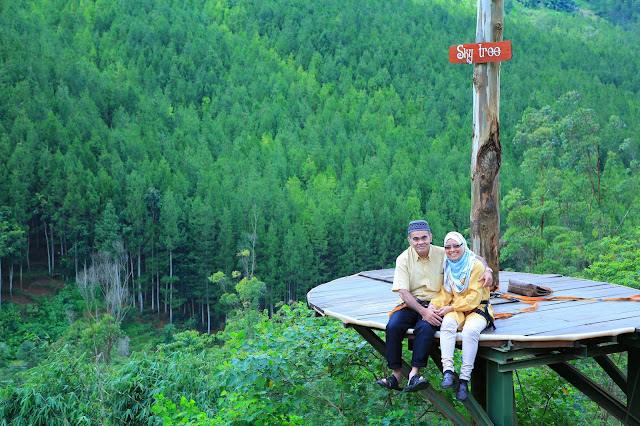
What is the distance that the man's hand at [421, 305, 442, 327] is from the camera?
3529mm

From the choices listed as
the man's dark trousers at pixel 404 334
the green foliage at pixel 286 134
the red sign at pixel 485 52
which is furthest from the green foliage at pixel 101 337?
the man's dark trousers at pixel 404 334

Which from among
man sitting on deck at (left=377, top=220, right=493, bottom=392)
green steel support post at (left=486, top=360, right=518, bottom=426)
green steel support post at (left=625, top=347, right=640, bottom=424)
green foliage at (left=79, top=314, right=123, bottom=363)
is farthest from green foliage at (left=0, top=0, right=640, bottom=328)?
green steel support post at (left=486, top=360, right=518, bottom=426)

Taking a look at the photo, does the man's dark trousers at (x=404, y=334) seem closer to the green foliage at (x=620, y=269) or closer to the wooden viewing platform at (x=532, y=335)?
the wooden viewing platform at (x=532, y=335)

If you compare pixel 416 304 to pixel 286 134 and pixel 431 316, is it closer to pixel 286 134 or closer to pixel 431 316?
pixel 431 316

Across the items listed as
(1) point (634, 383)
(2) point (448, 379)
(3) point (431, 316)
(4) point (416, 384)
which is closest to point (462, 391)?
(2) point (448, 379)

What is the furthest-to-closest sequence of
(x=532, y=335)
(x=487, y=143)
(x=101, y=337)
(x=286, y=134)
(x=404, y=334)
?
(x=286, y=134) → (x=101, y=337) → (x=487, y=143) → (x=404, y=334) → (x=532, y=335)

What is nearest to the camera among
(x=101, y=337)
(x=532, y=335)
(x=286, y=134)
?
(x=532, y=335)

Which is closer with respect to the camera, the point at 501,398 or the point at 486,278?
the point at 501,398

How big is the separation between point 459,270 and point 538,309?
2.18ft

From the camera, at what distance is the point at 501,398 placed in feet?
11.4

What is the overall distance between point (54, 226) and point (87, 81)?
28503 mm

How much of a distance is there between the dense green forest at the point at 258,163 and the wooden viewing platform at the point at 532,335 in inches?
35.5

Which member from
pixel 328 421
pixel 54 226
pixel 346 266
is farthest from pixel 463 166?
pixel 328 421

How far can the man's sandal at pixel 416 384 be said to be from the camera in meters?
3.43
